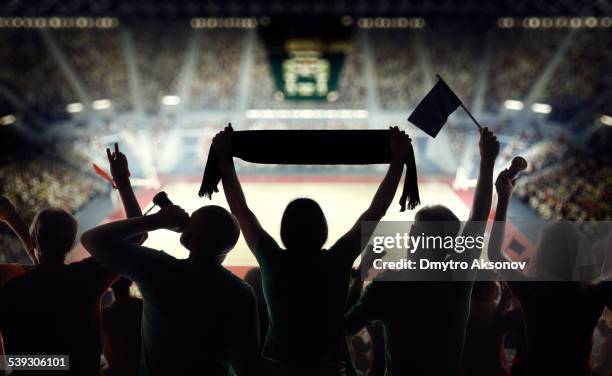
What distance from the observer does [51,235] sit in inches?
66.7

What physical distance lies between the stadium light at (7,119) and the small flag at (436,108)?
50.8 feet

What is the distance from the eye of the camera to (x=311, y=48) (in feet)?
25.9

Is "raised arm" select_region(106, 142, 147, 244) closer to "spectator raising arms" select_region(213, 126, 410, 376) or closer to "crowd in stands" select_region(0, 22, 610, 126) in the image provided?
"spectator raising arms" select_region(213, 126, 410, 376)

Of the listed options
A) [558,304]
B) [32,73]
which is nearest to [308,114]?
[32,73]

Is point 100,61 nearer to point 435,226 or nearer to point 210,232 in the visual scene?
point 210,232

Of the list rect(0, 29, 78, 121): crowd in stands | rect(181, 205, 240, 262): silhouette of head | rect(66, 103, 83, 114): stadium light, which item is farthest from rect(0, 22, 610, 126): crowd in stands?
rect(181, 205, 240, 262): silhouette of head

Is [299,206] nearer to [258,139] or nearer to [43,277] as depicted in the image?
[258,139]

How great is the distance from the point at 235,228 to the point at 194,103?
Answer: 15607 mm

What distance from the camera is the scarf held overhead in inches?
80.4

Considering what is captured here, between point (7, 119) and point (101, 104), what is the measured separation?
10.6ft

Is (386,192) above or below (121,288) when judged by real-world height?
above

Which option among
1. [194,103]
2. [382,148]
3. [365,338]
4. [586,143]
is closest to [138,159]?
[194,103]

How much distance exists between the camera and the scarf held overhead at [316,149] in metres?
2.04

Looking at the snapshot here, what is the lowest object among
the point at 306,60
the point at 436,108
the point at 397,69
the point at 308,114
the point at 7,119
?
the point at 436,108
